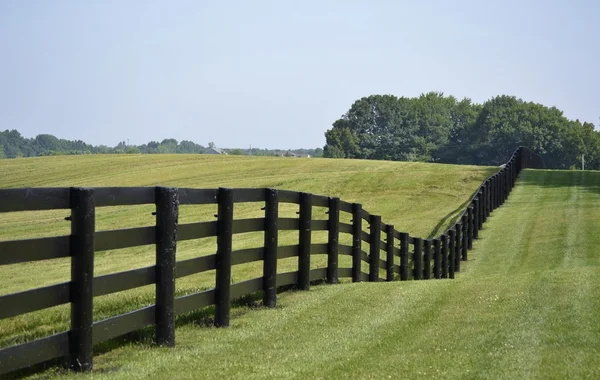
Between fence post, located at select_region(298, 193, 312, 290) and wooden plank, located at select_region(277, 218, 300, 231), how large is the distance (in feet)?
0.24

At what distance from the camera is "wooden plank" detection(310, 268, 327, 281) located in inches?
545

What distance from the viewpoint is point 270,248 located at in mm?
11500

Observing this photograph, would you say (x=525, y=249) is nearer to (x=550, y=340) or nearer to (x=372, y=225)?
(x=372, y=225)

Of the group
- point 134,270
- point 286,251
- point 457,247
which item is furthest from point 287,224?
point 457,247

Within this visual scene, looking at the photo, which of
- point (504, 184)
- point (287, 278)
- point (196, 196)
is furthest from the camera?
point (504, 184)

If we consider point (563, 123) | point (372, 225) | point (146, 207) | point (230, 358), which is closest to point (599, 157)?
point (563, 123)

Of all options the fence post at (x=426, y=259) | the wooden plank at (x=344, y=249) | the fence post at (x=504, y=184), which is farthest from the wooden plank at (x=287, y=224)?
the fence post at (x=504, y=184)

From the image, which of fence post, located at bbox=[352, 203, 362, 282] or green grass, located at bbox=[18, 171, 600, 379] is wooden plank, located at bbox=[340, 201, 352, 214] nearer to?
Answer: fence post, located at bbox=[352, 203, 362, 282]

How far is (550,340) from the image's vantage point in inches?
348

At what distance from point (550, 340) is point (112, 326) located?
4.16m

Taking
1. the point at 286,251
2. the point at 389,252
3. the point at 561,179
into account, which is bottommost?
the point at 389,252

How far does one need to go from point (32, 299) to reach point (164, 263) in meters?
1.84

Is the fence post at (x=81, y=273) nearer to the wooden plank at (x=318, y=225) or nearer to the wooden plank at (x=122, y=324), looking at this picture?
the wooden plank at (x=122, y=324)

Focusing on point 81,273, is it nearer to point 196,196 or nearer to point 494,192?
point 196,196
